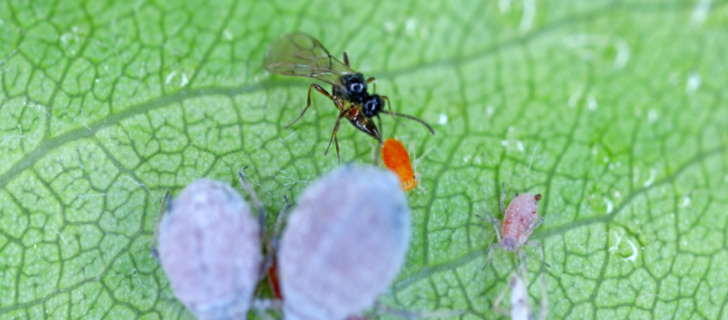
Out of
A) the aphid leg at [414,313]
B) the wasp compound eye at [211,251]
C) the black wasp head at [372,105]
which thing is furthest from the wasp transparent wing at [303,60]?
the aphid leg at [414,313]

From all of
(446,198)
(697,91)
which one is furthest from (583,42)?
(446,198)

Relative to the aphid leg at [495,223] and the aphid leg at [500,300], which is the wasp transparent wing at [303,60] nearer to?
the aphid leg at [495,223]

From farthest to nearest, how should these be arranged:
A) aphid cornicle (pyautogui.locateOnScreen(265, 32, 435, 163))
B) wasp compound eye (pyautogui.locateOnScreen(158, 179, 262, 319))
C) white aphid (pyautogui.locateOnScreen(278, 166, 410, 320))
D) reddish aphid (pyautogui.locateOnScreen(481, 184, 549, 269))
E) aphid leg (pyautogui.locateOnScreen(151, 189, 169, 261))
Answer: aphid cornicle (pyautogui.locateOnScreen(265, 32, 435, 163)), reddish aphid (pyautogui.locateOnScreen(481, 184, 549, 269)), aphid leg (pyautogui.locateOnScreen(151, 189, 169, 261)), wasp compound eye (pyautogui.locateOnScreen(158, 179, 262, 319)), white aphid (pyautogui.locateOnScreen(278, 166, 410, 320))

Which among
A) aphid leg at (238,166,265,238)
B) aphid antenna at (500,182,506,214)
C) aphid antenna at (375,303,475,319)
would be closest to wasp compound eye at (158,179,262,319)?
aphid leg at (238,166,265,238)

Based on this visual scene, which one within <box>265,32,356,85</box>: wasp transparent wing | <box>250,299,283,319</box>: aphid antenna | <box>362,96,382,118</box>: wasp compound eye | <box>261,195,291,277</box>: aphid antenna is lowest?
<box>250,299,283,319</box>: aphid antenna

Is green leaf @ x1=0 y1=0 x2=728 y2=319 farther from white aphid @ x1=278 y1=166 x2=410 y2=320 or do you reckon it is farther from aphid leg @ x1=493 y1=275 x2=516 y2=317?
white aphid @ x1=278 y1=166 x2=410 y2=320

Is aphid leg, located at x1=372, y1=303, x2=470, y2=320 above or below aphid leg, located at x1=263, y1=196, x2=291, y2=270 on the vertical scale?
below

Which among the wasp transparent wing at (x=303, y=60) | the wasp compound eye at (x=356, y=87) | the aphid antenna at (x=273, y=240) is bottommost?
the aphid antenna at (x=273, y=240)
